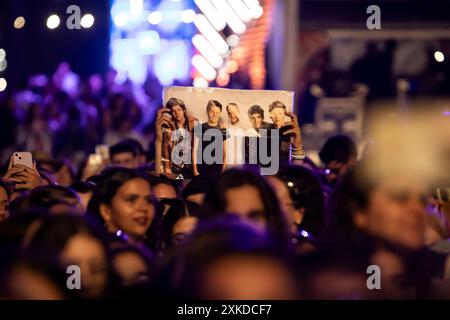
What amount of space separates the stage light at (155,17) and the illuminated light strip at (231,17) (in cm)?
282

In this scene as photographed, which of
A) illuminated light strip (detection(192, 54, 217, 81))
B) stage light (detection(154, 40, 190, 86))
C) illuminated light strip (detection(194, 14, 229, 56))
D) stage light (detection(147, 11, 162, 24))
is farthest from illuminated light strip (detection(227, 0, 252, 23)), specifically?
stage light (detection(147, 11, 162, 24))

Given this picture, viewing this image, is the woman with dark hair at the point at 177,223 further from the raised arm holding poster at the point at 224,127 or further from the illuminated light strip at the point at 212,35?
the illuminated light strip at the point at 212,35

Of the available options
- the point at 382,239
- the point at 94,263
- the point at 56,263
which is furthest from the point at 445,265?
the point at 56,263

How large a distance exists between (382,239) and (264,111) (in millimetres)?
1850

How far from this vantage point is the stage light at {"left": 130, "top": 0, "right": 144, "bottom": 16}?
18875 millimetres

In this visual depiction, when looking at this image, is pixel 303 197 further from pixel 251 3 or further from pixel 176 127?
pixel 251 3

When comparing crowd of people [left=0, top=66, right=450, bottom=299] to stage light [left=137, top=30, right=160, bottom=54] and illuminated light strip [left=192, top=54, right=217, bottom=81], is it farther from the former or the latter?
stage light [left=137, top=30, right=160, bottom=54]

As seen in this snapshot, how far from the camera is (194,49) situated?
768 inches

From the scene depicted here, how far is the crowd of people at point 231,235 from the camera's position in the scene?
2877 mm

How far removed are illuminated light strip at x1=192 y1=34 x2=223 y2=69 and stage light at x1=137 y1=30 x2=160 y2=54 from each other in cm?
165

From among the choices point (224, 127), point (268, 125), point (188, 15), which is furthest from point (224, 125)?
point (188, 15)

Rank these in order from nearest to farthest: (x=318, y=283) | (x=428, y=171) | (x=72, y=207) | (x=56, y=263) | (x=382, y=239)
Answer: (x=56, y=263)
(x=318, y=283)
(x=382, y=239)
(x=428, y=171)
(x=72, y=207)

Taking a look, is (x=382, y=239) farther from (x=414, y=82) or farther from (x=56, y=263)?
(x=414, y=82)
